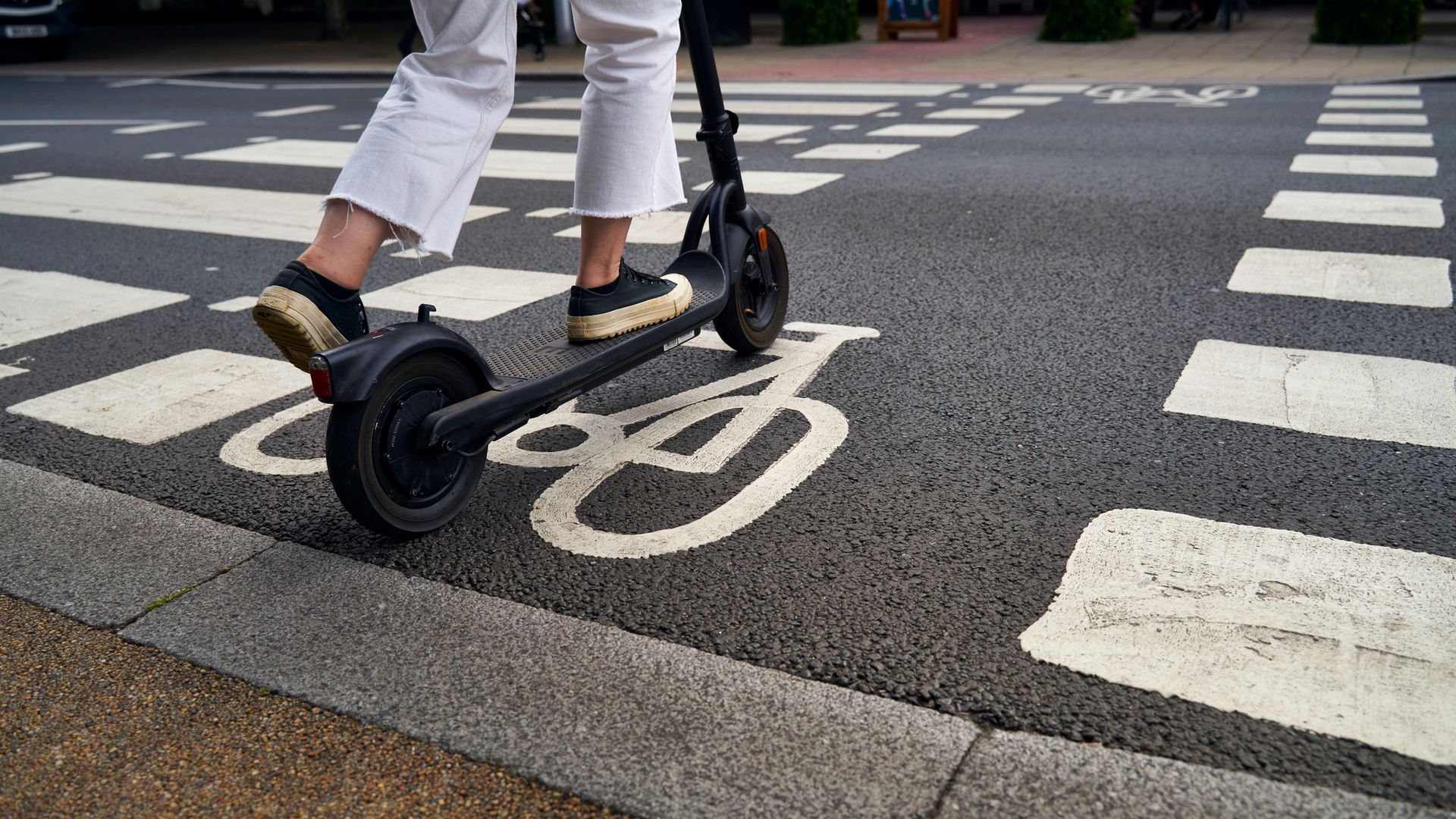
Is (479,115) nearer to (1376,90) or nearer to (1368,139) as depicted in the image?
(1368,139)

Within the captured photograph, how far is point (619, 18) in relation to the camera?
9.05ft

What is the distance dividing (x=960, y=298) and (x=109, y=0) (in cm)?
3482

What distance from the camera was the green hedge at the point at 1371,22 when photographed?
14359mm

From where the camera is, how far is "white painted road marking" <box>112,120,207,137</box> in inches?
409

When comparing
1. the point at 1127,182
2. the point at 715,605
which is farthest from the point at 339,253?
the point at 1127,182

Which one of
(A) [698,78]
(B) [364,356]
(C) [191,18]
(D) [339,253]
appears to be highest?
(C) [191,18]

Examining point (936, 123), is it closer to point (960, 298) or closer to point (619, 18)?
point (960, 298)

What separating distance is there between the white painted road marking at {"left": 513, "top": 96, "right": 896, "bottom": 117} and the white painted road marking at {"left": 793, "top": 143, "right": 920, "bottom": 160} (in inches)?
74.4

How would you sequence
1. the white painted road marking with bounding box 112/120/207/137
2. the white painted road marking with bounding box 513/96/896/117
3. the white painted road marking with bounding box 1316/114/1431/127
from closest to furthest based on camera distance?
1. the white painted road marking with bounding box 1316/114/1431/127
2. the white painted road marking with bounding box 513/96/896/117
3. the white painted road marking with bounding box 112/120/207/137

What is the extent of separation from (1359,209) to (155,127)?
958 centimetres

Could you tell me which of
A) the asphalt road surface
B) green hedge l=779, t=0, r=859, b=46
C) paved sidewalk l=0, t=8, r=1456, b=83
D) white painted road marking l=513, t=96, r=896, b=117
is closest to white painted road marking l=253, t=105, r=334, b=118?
white painted road marking l=513, t=96, r=896, b=117

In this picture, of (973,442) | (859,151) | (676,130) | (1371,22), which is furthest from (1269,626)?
(1371,22)

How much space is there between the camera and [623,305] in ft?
9.86

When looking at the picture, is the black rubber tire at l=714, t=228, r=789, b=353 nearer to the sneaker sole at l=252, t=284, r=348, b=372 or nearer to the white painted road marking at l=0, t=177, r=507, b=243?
the sneaker sole at l=252, t=284, r=348, b=372
